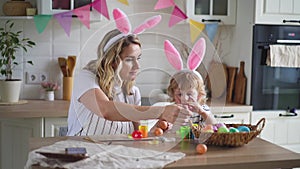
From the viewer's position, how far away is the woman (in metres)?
1.90

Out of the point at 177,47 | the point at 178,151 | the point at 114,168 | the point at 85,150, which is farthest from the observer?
the point at 177,47

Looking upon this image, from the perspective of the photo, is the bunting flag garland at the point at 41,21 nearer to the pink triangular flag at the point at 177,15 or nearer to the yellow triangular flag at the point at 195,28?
the pink triangular flag at the point at 177,15

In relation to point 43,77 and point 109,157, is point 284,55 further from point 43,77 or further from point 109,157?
point 109,157

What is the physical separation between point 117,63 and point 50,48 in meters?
1.54

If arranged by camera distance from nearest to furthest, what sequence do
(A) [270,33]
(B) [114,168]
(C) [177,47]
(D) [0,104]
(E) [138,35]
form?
(B) [114,168] → (E) [138,35] → (C) [177,47] → (D) [0,104] → (A) [270,33]

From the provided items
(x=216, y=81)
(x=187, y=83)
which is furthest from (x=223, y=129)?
(x=216, y=81)

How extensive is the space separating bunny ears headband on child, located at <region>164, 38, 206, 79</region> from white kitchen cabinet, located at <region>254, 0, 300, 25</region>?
137 centimetres

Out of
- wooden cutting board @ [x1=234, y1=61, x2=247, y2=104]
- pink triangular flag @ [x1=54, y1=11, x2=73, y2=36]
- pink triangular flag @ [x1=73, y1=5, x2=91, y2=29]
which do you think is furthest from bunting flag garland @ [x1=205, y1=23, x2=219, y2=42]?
pink triangular flag @ [x1=54, y1=11, x2=73, y2=36]

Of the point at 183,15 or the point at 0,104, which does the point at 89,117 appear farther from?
the point at 183,15

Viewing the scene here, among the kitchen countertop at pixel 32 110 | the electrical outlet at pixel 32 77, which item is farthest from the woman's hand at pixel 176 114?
the electrical outlet at pixel 32 77

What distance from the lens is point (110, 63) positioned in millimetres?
1971

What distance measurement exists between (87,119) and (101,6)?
1393 mm

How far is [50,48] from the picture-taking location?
3344 mm

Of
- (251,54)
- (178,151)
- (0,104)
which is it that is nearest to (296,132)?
(251,54)
